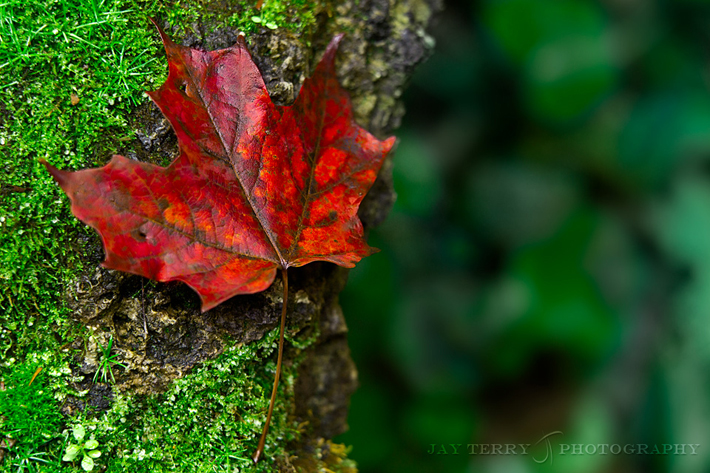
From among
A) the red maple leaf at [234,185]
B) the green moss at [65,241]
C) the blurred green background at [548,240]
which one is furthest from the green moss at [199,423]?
the blurred green background at [548,240]

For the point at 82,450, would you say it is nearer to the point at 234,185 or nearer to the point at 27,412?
the point at 27,412

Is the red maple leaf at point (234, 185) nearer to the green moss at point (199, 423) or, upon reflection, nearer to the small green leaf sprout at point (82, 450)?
the green moss at point (199, 423)

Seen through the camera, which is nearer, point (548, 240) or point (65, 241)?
point (65, 241)

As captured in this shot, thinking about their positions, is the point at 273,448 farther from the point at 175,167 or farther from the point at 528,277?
the point at 528,277

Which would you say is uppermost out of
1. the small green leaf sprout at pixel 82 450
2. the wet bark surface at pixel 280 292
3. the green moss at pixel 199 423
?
the wet bark surface at pixel 280 292

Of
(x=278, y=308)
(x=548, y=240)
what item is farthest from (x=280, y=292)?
(x=548, y=240)
